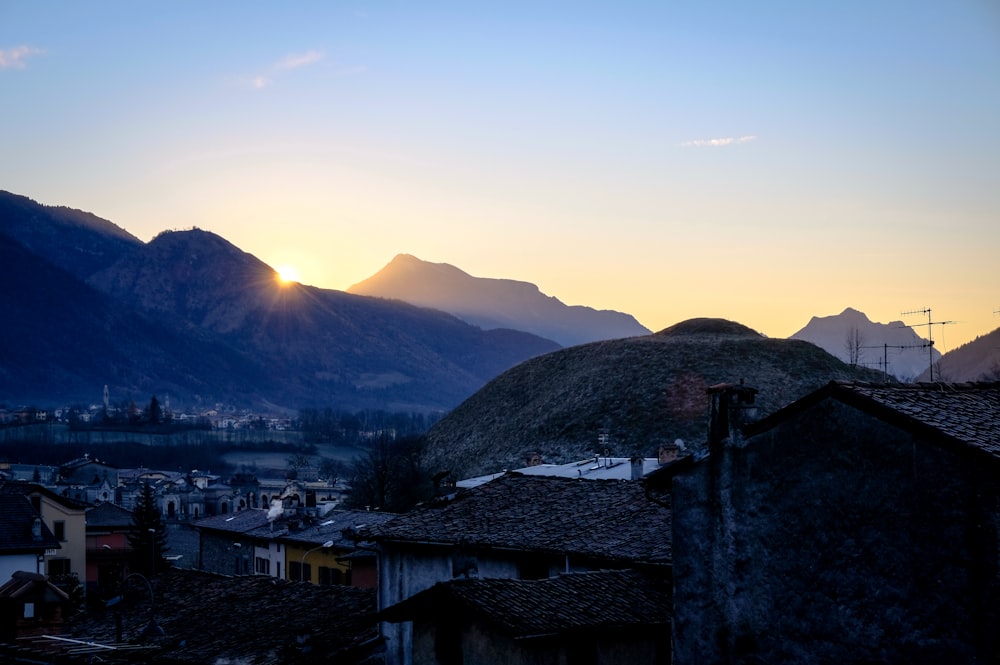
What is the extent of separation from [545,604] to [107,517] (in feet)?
263

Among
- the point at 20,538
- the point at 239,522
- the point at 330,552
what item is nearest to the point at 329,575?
the point at 330,552

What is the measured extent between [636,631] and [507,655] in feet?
7.79

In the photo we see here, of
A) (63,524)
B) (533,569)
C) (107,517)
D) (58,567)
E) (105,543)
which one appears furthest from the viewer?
(107,517)

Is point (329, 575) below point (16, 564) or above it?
below

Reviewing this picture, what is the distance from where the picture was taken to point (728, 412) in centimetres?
1733

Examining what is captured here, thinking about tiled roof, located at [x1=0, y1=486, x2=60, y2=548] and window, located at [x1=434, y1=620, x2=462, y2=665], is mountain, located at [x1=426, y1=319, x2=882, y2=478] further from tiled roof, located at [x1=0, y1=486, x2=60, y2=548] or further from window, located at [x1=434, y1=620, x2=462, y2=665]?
window, located at [x1=434, y1=620, x2=462, y2=665]

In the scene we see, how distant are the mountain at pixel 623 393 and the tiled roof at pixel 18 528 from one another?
62.9 meters

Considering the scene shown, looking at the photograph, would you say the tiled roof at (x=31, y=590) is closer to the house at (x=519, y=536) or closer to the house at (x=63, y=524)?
the house at (x=519, y=536)

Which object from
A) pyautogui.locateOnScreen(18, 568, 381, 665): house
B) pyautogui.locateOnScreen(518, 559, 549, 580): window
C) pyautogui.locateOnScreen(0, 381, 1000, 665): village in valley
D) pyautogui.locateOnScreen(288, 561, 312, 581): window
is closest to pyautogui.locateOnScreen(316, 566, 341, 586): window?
pyautogui.locateOnScreen(288, 561, 312, 581): window

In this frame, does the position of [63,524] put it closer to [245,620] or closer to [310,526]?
[310,526]

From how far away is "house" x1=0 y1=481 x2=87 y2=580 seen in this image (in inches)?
2633

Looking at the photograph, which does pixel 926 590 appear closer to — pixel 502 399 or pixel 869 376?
pixel 869 376

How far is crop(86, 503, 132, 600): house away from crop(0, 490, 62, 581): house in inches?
376

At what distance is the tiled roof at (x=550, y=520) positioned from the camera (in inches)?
967
